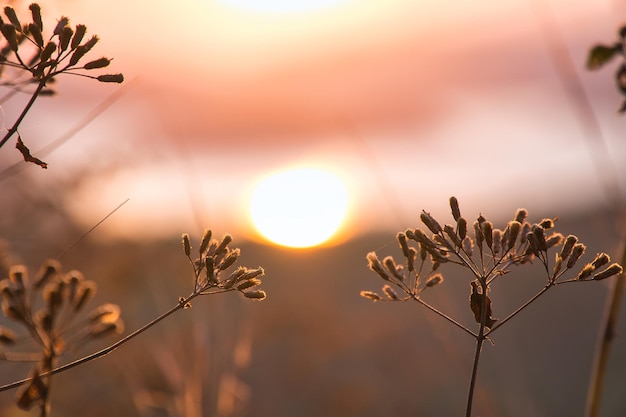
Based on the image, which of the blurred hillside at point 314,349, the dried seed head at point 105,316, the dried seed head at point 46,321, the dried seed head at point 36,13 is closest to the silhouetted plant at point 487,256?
the blurred hillside at point 314,349

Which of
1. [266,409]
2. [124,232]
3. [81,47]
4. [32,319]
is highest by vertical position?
[124,232]

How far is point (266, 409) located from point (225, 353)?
6.63 metres

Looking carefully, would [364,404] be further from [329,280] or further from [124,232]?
[329,280]

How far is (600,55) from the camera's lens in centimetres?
272

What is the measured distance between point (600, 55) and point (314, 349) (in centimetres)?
795

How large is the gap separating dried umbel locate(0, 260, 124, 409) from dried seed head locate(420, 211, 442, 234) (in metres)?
0.95

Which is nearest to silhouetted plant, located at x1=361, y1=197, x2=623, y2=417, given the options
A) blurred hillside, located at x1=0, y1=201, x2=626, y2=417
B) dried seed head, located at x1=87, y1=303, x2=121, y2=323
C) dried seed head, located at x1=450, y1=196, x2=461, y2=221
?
dried seed head, located at x1=450, y1=196, x2=461, y2=221

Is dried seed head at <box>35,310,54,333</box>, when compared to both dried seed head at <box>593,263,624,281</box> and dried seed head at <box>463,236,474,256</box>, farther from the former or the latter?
dried seed head at <box>593,263,624,281</box>

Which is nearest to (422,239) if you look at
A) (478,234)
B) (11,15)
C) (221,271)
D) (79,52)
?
(478,234)

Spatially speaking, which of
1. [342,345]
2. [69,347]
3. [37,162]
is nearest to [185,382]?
[69,347]

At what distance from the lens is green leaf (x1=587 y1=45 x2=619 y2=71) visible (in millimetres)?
2713

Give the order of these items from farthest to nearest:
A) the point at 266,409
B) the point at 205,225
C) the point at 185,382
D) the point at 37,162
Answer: the point at 266,409 < the point at 185,382 < the point at 205,225 < the point at 37,162

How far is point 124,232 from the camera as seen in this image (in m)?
7.52

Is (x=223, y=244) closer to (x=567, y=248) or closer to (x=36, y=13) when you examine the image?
(x=36, y=13)
